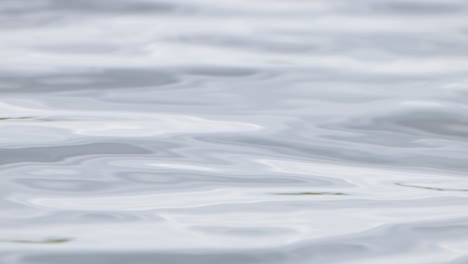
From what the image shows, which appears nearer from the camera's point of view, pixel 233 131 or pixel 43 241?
pixel 43 241

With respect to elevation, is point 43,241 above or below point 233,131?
below

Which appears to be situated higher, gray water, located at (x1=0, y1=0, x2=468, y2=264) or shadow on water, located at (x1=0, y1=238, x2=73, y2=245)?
gray water, located at (x1=0, y1=0, x2=468, y2=264)

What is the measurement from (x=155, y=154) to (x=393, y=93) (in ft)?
2.83

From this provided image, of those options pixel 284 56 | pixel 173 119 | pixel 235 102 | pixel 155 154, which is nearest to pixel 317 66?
pixel 284 56

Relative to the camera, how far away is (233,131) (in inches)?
109

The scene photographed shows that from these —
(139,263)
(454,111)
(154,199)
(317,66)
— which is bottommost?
(139,263)

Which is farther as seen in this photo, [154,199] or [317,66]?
[317,66]

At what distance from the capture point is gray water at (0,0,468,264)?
2018 millimetres

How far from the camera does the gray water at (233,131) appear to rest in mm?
2018

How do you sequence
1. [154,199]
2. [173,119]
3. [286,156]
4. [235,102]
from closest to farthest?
[154,199], [286,156], [173,119], [235,102]

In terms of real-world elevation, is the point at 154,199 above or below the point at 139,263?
above

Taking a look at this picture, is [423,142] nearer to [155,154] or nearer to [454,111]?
[454,111]

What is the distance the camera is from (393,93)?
3.15 meters

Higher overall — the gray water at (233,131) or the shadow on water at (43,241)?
the gray water at (233,131)
